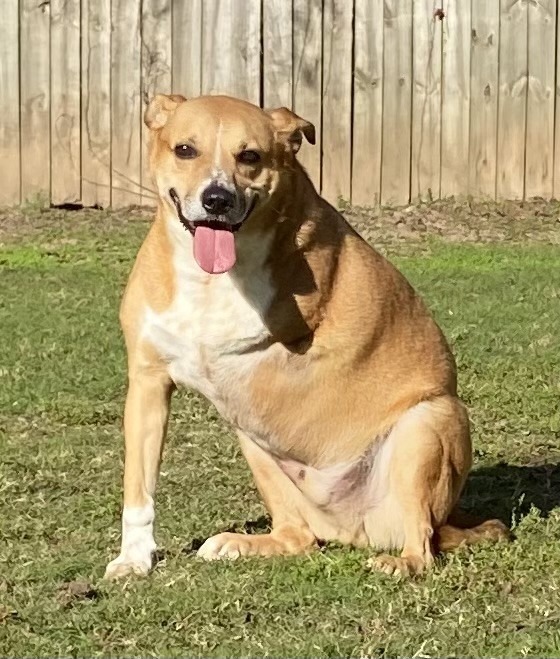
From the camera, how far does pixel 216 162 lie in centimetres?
527

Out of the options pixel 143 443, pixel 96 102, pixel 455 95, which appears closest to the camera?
pixel 143 443

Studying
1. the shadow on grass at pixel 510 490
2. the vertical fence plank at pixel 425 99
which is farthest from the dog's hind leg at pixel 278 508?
the vertical fence plank at pixel 425 99

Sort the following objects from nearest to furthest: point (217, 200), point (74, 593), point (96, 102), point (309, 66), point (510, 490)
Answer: point (74, 593)
point (217, 200)
point (510, 490)
point (96, 102)
point (309, 66)

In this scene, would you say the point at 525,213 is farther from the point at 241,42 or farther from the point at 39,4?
the point at 39,4

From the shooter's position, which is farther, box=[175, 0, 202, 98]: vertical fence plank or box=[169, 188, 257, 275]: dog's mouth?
box=[175, 0, 202, 98]: vertical fence plank

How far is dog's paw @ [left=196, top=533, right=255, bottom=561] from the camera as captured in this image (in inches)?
213

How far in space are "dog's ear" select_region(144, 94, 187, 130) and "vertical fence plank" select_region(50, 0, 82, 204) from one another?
297 inches

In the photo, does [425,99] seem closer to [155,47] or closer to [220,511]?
[155,47]

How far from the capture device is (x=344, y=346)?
551 cm

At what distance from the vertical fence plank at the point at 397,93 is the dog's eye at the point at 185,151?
8.05 m

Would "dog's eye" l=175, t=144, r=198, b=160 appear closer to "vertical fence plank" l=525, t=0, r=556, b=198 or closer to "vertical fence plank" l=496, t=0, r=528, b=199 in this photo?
"vertical fence plank" l=496, t=0, r=528, b=199

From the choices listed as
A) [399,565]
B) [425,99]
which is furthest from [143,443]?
[425,99]

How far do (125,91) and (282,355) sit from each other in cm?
790

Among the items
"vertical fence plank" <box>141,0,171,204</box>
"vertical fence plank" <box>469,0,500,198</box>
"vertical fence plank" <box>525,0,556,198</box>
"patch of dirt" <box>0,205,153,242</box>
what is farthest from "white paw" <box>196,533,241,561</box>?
"vertical fence plank" <box>525,0,556,198</box>
